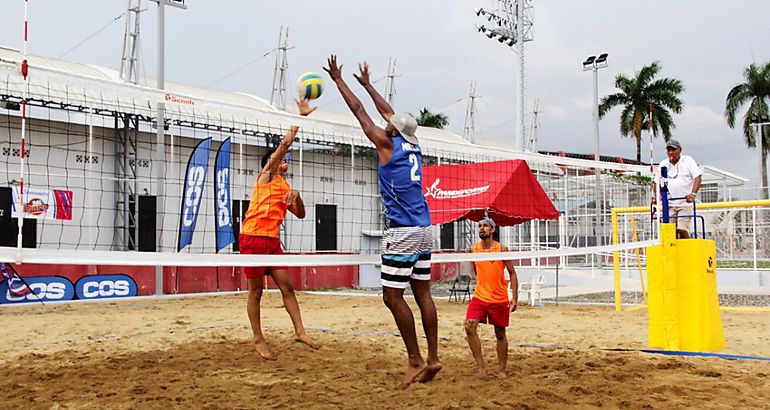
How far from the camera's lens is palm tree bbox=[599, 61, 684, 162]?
34.1 metres

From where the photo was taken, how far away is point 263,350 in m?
5.71

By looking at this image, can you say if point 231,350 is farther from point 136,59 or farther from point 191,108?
point 136,59

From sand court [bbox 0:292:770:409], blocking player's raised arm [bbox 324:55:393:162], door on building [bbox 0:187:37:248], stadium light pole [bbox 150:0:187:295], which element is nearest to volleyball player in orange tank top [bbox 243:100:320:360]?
sand court [bbox 0:292:770:409]

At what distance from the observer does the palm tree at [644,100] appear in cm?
3409

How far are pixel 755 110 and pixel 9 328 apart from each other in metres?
34.0

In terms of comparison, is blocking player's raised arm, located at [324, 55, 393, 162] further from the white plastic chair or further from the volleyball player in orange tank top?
the white plastic chair

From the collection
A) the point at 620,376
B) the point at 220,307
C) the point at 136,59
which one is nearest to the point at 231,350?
the point at 620,376

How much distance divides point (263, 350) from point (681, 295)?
382 cm

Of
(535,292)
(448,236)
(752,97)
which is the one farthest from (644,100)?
(535,292)

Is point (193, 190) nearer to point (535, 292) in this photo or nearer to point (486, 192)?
point (486, 192)

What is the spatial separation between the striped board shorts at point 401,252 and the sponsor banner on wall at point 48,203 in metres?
10.1

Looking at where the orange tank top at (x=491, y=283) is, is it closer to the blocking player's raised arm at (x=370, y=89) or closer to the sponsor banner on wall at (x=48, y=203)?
the blocking player's raised arm at (x=370, y=89)

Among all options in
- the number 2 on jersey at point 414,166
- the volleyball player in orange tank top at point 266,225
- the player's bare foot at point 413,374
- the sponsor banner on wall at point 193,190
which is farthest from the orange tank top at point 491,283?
the sponsor banner on wall at point 193,190

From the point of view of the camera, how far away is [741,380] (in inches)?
186
